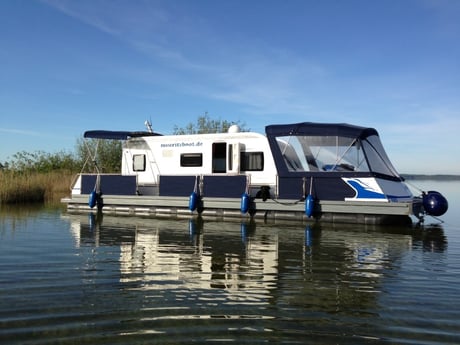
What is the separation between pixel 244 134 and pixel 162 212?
169 inches

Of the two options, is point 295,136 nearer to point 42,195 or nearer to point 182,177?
point 182,177

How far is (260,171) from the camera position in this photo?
602 inches

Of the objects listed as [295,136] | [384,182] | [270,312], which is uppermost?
[295,136]

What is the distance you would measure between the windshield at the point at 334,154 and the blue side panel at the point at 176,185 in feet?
12.4

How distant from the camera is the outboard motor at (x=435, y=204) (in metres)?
13.3

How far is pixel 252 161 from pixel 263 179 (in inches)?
31.8

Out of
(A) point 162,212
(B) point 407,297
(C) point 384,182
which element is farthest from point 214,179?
(B) point 407,297

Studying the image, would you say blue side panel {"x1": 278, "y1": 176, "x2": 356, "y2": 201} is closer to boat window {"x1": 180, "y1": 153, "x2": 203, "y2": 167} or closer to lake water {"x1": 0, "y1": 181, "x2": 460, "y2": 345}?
lake water {"x1": 0, "y1": 181, "x2": 460, "y2": 345}

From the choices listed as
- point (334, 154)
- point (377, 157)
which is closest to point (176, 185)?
point (334, 154)

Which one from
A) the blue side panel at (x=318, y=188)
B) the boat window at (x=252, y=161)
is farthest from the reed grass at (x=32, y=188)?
the blue side panel at (x=318, y=188)

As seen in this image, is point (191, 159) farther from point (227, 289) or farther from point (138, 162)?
point (227, 289)

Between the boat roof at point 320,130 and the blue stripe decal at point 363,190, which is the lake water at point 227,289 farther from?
the boat roof at point 320,130

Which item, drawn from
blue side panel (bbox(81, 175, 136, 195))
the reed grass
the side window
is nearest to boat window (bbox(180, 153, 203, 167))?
the side window

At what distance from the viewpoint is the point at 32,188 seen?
73.5 ft
